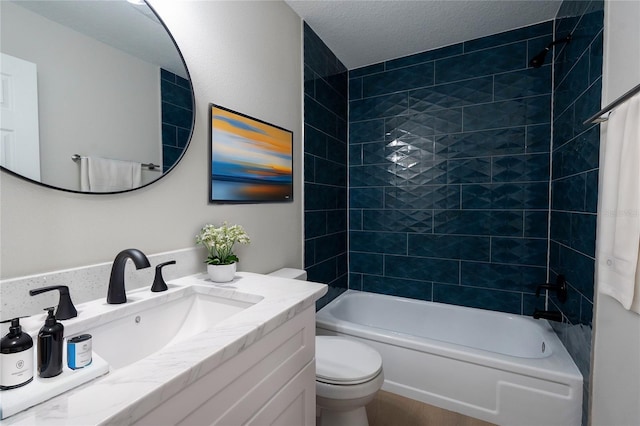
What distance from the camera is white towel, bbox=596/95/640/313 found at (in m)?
0.99

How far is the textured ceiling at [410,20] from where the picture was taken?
80.0 inches

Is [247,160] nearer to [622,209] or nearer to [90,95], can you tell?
[90,95]

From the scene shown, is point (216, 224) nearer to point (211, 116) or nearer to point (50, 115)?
point (211, 116)

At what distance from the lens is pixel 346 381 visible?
1.41 metres

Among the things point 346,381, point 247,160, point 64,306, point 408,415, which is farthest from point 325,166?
point 64,306

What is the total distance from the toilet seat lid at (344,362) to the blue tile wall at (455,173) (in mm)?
1217

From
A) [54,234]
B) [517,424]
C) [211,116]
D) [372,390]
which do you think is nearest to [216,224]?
[211,116]

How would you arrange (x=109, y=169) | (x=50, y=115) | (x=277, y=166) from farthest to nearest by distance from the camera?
(x=277, y=166) < (x=109, y=169) < (x=50, y=115)

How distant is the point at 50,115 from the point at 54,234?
355 millimetres

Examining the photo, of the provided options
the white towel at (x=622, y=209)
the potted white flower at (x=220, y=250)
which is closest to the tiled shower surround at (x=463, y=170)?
the white towel at (x=622, y=209)

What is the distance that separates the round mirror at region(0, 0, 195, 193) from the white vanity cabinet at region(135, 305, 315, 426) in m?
0.75

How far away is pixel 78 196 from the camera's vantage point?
0.97 meters

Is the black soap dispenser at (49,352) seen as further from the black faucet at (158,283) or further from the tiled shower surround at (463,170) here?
the tiled shower surround at (463,170)

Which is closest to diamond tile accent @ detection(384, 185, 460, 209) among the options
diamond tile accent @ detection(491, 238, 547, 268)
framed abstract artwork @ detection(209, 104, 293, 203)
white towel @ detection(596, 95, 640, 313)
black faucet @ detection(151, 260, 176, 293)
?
diamond tile accent @ detection(491, 238, 547, 268)
